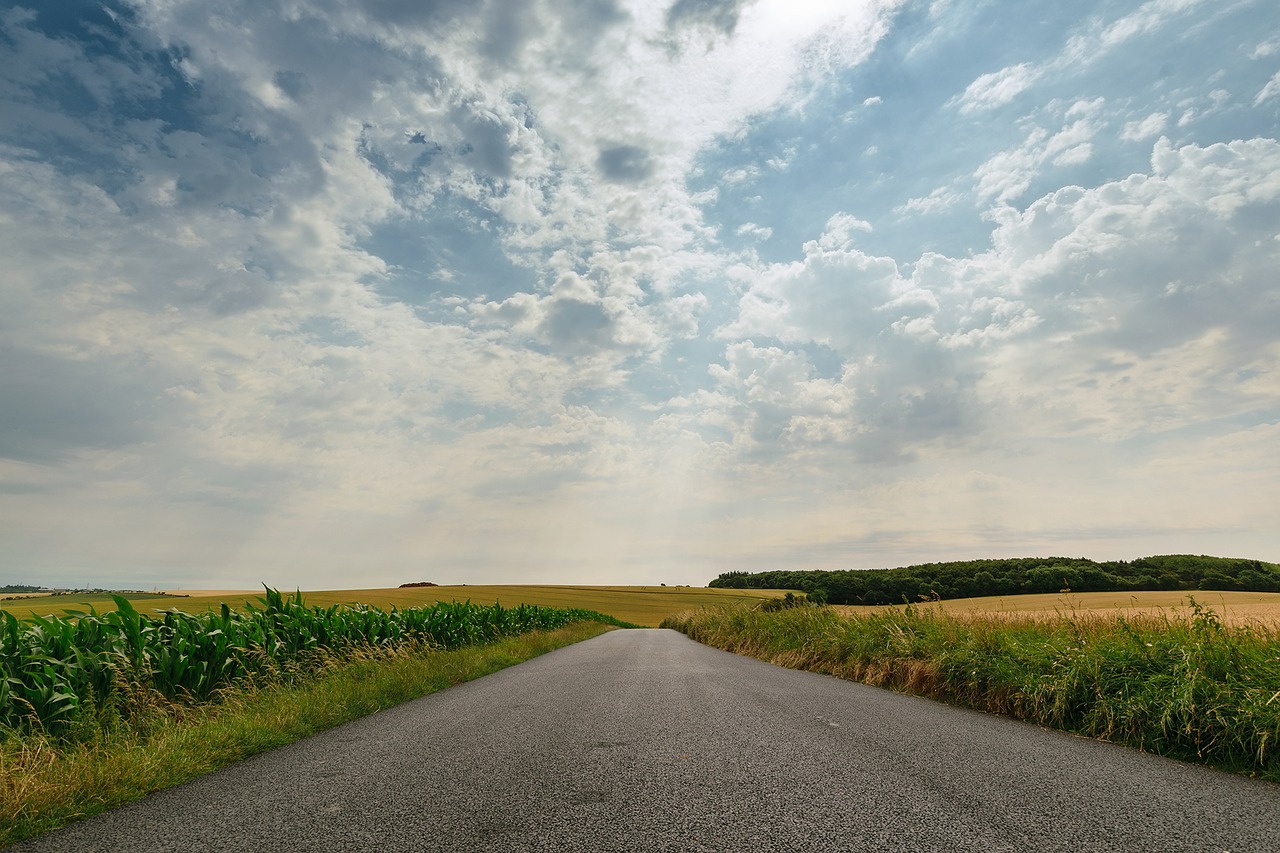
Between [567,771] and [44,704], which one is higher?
[44,704]

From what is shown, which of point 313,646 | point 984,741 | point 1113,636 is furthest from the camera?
point 313,646

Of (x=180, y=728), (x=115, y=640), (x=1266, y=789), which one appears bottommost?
(x=1266, y=789)

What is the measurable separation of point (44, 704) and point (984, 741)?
9.37 metres

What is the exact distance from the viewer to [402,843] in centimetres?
363

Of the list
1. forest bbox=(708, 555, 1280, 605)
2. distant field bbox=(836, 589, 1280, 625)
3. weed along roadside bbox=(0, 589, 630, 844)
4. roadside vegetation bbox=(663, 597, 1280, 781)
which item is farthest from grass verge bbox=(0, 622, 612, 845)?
forest bbox=(708, 555, 1280, 605)

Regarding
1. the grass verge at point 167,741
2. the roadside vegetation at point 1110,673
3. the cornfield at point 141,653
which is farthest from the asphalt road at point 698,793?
the cornfield at point 141,653

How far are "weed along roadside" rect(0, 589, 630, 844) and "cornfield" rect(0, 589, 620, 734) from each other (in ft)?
0.06

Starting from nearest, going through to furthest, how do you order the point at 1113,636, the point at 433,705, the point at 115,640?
the point at 115,640
the point at 1113,636
the point at 433,705

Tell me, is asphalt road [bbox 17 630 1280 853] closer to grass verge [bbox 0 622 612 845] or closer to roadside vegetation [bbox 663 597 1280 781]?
grass verge [bbox 0 622 612 845]

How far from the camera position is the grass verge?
438cm

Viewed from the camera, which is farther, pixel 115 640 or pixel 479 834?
pixel 115 640

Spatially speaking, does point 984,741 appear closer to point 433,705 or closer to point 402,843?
point 402,843

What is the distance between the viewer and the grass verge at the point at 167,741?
4.38 m

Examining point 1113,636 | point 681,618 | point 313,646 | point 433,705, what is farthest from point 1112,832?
point 681,618
